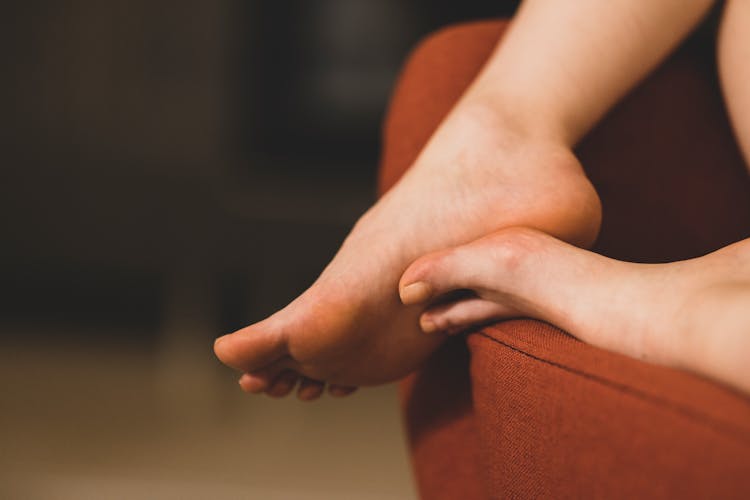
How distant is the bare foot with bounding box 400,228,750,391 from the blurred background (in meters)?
1.09

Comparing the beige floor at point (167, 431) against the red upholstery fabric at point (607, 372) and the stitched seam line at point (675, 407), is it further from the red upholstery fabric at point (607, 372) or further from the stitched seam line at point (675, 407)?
the stitched seam line at point (675, 407)

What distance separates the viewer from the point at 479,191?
1.88 feet

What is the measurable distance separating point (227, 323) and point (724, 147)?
161 cm

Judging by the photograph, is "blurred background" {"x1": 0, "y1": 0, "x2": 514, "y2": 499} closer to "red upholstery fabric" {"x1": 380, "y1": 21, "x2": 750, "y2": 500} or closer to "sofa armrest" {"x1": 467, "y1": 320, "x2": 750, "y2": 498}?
"red upholstery fabric" {"x1": 380, "y1": 21, "x2": 750, "y2": 500}

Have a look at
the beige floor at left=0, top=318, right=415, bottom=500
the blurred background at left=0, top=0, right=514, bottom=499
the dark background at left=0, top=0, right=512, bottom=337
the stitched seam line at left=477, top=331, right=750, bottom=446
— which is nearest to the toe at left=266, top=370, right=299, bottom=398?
the stitched seam line at left=477, top=331, right=750, bottom=446

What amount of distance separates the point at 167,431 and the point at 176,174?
612 millimetres

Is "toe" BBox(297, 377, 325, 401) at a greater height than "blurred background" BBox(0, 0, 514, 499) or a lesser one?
lesser

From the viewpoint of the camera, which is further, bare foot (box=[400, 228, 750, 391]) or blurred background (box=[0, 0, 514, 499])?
blurred background (box=[0, 0, 514, 499])

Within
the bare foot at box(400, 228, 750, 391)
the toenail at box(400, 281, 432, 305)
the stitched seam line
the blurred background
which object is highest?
the blurred background

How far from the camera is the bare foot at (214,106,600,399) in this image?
21.7 inches

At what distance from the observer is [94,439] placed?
1410 mm

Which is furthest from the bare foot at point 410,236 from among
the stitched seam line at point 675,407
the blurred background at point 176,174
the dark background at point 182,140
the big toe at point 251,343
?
the dark background at point 182,140

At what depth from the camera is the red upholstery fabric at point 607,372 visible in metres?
0.33

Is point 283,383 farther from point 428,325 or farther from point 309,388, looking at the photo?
point 428,325
